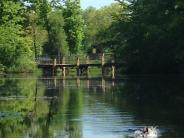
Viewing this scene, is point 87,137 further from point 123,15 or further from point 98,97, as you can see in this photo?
point 123,15

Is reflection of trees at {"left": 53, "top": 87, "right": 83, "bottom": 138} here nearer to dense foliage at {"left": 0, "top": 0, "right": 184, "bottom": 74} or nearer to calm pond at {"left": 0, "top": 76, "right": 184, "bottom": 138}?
calm pond at {"left": 0, "top": 76, "right": 184, "bottom": 138}

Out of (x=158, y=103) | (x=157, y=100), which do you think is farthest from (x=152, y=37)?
(x=158, y=103)

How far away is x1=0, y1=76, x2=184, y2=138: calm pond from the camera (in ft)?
107

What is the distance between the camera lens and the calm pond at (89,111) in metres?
32.6

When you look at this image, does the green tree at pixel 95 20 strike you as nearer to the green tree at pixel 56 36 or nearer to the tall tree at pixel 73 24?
the tall tree at pixel 73 24

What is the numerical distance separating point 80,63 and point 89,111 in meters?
51.4

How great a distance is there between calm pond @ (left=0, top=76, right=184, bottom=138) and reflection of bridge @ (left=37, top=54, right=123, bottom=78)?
28.5 m

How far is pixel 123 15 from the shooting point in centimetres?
9538

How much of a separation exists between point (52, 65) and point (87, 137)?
63.7m

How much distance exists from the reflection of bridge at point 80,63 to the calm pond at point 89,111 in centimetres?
2847

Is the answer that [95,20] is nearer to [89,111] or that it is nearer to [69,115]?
[89,111]

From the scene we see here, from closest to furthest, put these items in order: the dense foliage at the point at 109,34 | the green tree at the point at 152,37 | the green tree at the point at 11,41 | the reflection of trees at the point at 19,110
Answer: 1. the reflection of trees at the point at 19,110
2. the green tree at the point at 152,37
3. the dense foliage at the point at 109,34
4. the green tree at the point at 11,41

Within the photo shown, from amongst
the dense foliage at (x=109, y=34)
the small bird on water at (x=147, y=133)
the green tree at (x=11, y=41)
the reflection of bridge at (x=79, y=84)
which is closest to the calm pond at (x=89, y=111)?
the small bird on water at (x=147, y=133)

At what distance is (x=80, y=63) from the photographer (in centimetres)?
9319
